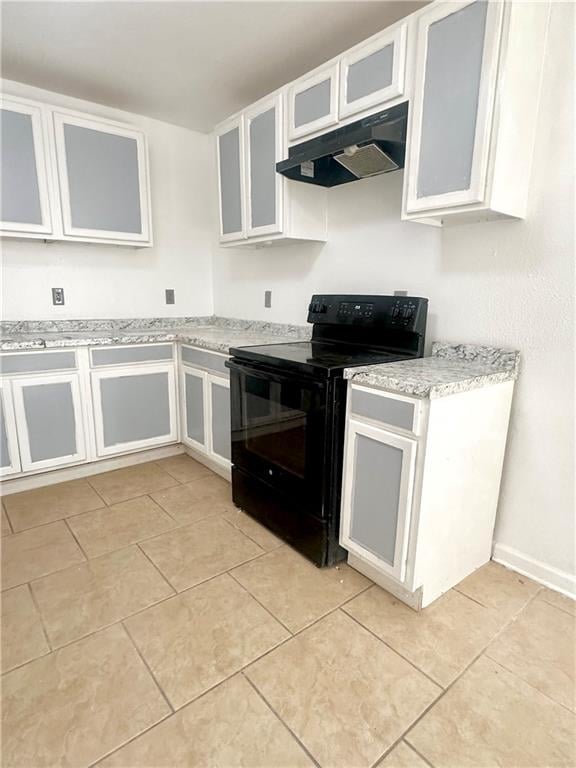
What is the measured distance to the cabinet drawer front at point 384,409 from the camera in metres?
1.41

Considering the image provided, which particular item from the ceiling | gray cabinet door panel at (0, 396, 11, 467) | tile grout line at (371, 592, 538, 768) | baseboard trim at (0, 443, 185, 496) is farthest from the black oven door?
the ceiling

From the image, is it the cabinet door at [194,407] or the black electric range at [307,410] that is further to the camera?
the cabinet door at [194,407]

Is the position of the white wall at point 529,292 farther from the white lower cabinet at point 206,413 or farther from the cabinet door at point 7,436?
the cabinet door at point 7,436

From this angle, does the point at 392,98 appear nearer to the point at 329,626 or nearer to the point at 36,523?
the point at 329,626

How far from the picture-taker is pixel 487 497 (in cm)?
175

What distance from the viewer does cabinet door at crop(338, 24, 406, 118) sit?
5.19 ft

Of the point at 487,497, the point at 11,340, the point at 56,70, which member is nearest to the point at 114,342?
the point at 11,340

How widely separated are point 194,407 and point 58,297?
1.17 m

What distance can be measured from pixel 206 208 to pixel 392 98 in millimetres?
2119

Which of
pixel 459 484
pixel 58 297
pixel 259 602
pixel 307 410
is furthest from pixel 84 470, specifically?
pixel 459 484

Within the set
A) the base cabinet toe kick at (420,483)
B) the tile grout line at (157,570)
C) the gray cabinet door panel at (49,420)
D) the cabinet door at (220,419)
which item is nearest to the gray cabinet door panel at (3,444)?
the gray cabinet door panel at (49,420)

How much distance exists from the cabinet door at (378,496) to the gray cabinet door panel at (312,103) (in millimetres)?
1428

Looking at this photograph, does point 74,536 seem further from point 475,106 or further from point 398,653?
point 475,106

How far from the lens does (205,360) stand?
2572mm
